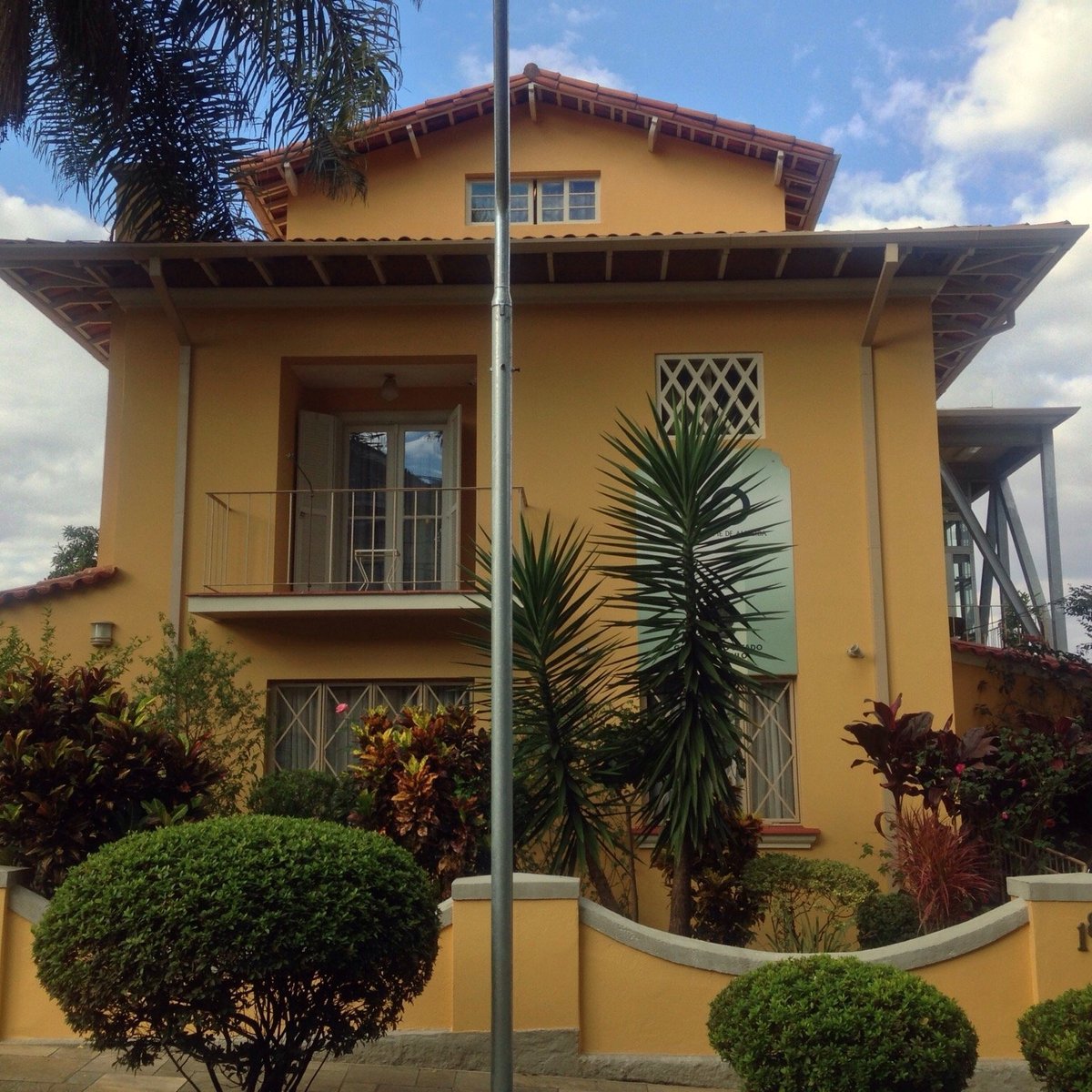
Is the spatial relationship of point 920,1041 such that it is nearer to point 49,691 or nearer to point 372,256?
point 49,691

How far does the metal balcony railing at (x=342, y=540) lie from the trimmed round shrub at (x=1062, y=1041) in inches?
257

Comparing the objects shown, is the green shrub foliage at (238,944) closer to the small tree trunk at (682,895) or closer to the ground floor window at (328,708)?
the small tree trunk at (682,895)

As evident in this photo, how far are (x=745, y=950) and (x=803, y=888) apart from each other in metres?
1.56

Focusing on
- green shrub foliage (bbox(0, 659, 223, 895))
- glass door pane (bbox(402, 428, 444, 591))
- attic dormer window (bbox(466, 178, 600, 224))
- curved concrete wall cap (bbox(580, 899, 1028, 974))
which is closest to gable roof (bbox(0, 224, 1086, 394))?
glass door pane (bbox(402, 428, 444, 591))

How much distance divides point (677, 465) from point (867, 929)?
3634 millimetres

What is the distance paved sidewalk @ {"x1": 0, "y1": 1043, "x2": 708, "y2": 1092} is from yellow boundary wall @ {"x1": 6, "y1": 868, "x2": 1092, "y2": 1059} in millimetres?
241

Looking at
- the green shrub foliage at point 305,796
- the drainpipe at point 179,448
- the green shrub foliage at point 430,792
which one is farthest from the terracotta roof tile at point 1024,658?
the drainpipe at point 179,448

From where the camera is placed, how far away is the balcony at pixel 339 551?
10938 mm

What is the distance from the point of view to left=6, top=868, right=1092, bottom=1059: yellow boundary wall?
7.05 metres

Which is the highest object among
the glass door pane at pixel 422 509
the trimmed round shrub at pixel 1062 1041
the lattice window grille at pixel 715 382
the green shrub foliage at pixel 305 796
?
the lattice window grille at pixel 715 382

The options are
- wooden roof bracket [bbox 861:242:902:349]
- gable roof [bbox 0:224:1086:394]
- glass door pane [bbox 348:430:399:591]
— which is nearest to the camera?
wooden roof bracket [bbox 861:242:902:349]

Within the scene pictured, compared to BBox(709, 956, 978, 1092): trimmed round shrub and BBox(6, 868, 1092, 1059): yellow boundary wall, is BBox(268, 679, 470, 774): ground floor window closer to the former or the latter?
BBox(6, 868, 1092, 1059): yellow boundary wall

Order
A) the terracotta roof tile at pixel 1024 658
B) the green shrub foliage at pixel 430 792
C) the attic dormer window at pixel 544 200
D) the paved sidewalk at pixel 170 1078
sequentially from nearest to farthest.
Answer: the paved sidewalk at pixel 170 1078, the green shrub foliage at pixel 430 792, the terracotta roof tile at pixel 1024 658, the attic dormer window at pixel 544 200

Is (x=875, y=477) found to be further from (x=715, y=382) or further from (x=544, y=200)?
(x=544, y=200)
